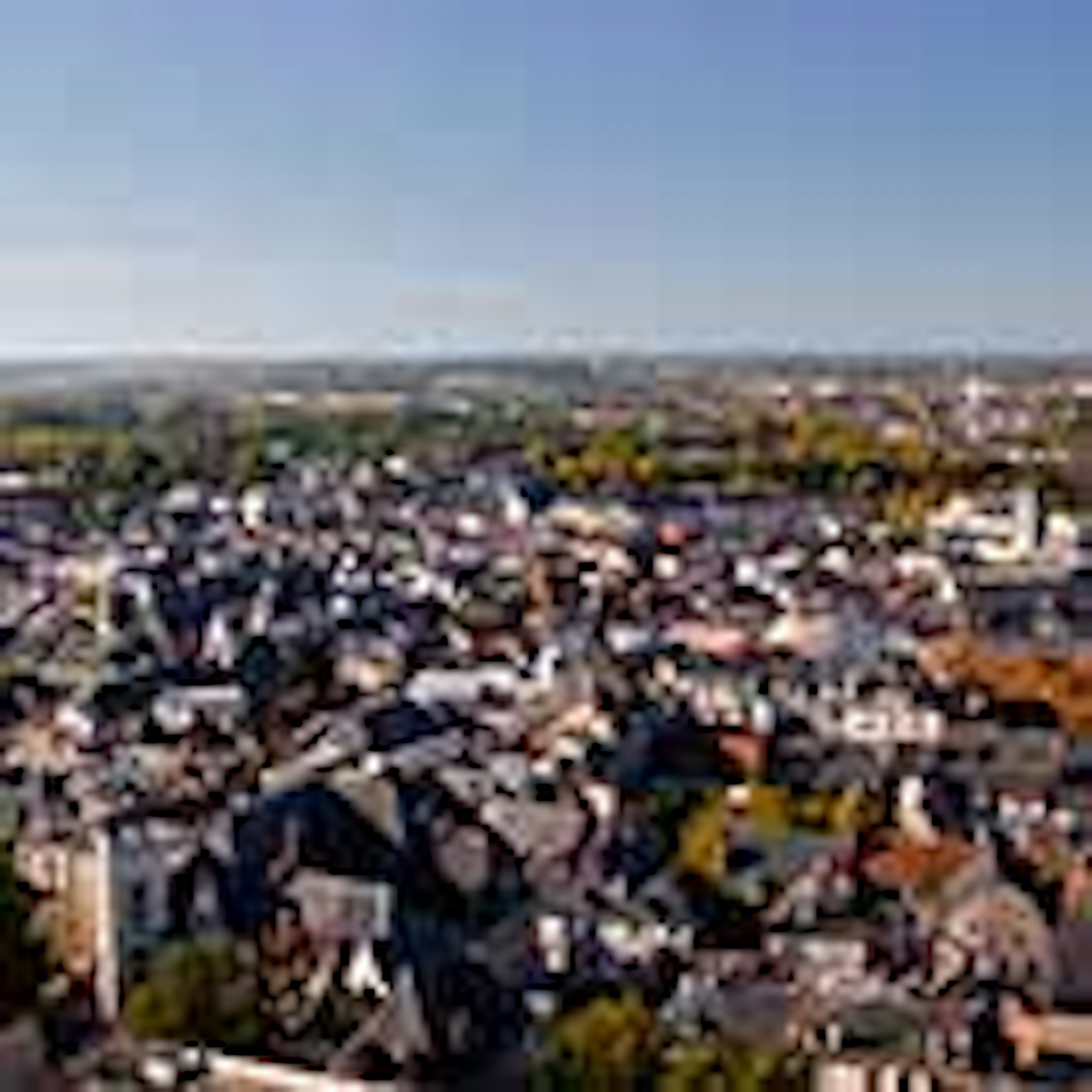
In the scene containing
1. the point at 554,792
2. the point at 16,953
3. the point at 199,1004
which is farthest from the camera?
the point at 554,792

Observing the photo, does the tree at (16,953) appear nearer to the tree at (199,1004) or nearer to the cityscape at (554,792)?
the cityscape at (554,792)

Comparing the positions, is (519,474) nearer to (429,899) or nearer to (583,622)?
(583,622)

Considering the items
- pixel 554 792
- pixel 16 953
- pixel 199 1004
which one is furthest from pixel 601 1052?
Answer: pixel 554 792

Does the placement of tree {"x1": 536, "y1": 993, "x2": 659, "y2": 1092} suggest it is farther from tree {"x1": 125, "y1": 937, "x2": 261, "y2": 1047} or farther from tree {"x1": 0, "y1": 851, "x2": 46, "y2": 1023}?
tree {"x1": 0, "y1": 851, "x2": 46, "y2": 1023}

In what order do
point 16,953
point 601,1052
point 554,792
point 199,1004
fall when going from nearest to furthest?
1. point 601,1052
2. point 199,1004
3. point 16,953
4. point 554,792

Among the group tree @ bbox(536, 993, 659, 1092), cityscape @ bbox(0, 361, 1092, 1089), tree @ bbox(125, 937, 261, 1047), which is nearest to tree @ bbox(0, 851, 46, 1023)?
cityscape @ bbox(0, 361, 1092, 1089)

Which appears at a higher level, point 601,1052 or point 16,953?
point 16,953

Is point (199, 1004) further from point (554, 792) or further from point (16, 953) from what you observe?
point (554, 792)
